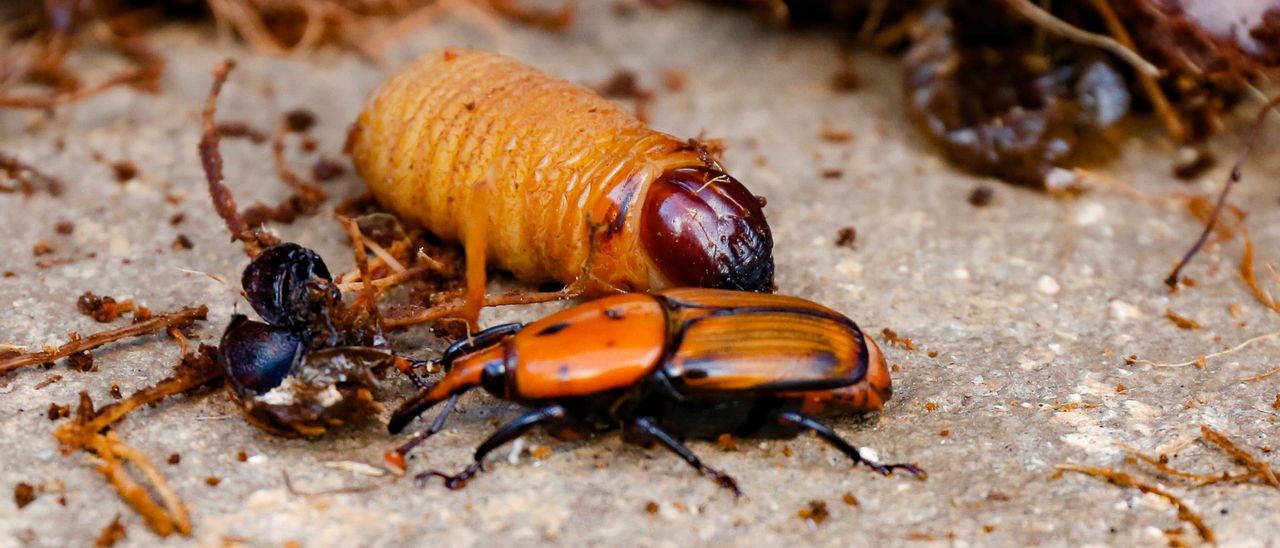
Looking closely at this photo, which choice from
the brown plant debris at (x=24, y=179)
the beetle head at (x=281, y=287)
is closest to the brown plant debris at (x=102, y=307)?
the beetle head at (x=281, y=287)

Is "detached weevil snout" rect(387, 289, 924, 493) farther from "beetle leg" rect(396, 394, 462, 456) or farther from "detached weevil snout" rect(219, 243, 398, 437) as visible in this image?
"detached weevil snout" rect(219, 243, 398, 437)

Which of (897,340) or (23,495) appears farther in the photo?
(897,340)

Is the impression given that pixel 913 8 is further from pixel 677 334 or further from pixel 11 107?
pixel 11 107

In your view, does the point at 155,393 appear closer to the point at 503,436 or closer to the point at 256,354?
the point at 256,354

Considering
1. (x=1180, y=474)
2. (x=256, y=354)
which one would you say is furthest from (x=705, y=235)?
(x=1180, y=474)

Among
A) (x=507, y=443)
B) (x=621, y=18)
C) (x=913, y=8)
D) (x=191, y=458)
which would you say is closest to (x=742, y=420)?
(x=507, y=443)

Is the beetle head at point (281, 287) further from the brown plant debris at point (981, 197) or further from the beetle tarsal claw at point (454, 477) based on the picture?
the brown plant debris at point (981, 197)

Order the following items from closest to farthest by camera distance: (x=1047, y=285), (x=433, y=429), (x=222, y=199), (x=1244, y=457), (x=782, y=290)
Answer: (x=433, y=429)
(x=1244, y=457)
(x=222, y=199)
(x=782, y=290)
(x=1047, y=285)
